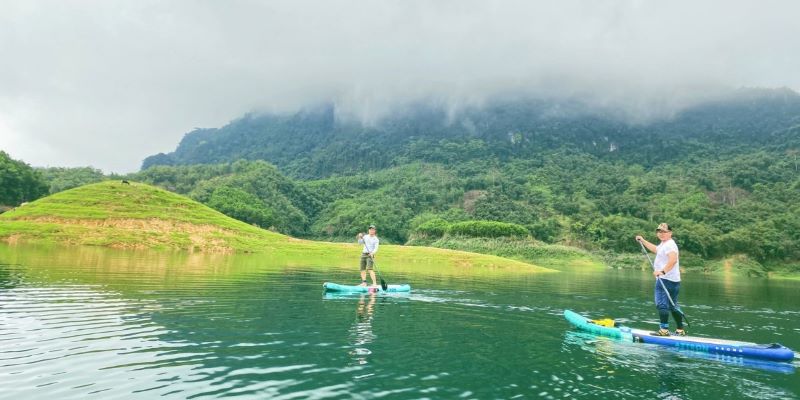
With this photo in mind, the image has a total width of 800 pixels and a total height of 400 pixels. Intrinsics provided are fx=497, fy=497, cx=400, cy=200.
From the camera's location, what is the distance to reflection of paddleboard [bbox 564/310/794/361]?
1725 centimetres

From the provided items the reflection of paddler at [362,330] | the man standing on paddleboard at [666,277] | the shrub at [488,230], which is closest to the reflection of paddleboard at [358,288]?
the reflection of paddler at [362,330]

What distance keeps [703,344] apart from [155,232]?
284ft

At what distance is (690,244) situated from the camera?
5906 inches

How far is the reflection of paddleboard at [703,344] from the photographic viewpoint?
17.2 metres

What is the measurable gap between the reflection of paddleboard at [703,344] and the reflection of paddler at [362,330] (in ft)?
31.4

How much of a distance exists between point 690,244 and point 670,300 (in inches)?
5909

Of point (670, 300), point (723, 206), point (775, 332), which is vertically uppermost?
point (723, 206)

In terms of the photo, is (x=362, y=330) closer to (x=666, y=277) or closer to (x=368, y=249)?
(x=666, y=277)

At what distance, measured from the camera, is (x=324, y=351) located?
15375 mm

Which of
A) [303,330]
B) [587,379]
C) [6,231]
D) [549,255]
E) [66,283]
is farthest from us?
[549,255]

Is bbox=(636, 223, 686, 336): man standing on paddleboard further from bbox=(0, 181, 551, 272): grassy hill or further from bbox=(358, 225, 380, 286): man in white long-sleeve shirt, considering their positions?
bbox=(0, 181, 551, 272): grassy hill

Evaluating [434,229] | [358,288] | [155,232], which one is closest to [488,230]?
[434,229]

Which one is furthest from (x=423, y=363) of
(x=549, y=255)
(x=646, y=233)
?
(x=646, y=233)

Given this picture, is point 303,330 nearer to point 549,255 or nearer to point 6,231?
point 6,231
